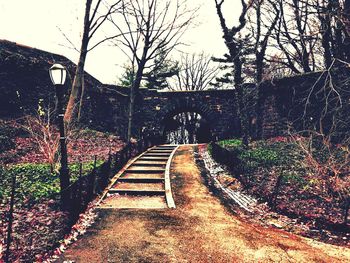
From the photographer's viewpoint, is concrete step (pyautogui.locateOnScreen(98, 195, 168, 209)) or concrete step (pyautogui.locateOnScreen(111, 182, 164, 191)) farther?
concrete step (pyautogui.locateOnScreen(111, 182, 164, 191))

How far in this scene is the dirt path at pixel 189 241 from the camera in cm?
453

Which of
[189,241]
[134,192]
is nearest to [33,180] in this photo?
[134,192]

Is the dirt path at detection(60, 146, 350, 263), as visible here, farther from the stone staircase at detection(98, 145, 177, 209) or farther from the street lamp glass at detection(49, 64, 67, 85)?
the street lamp glass at detection(49, 64, 67, 85)

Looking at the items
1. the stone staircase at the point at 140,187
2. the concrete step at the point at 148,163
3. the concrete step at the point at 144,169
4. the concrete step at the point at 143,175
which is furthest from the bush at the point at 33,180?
the concrete step at the point at 148,163

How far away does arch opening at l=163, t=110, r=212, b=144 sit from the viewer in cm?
2636

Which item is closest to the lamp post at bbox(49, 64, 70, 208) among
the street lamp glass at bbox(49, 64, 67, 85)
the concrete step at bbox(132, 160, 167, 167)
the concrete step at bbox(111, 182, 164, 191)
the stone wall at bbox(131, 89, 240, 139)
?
the street lamp glass at bbox(49, 64, 67, 85)

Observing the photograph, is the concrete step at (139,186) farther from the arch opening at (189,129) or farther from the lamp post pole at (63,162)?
the arch opening at (189,129)

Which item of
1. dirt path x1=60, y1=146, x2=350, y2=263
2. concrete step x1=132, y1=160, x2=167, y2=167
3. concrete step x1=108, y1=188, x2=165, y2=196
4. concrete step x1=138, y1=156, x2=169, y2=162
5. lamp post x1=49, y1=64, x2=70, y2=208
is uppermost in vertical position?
lamp post x1=49, y1=64, x2=70, y2=208

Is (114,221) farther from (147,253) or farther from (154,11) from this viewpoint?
(154,11)

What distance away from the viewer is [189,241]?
5078 millimetres

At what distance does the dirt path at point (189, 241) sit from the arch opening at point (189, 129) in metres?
17.5

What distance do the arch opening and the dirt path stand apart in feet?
57.3

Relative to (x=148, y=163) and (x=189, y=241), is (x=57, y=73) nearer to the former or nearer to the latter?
(x=189, y=241)

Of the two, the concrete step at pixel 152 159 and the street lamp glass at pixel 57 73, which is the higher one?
the street lamp glass at pixel 57 73
